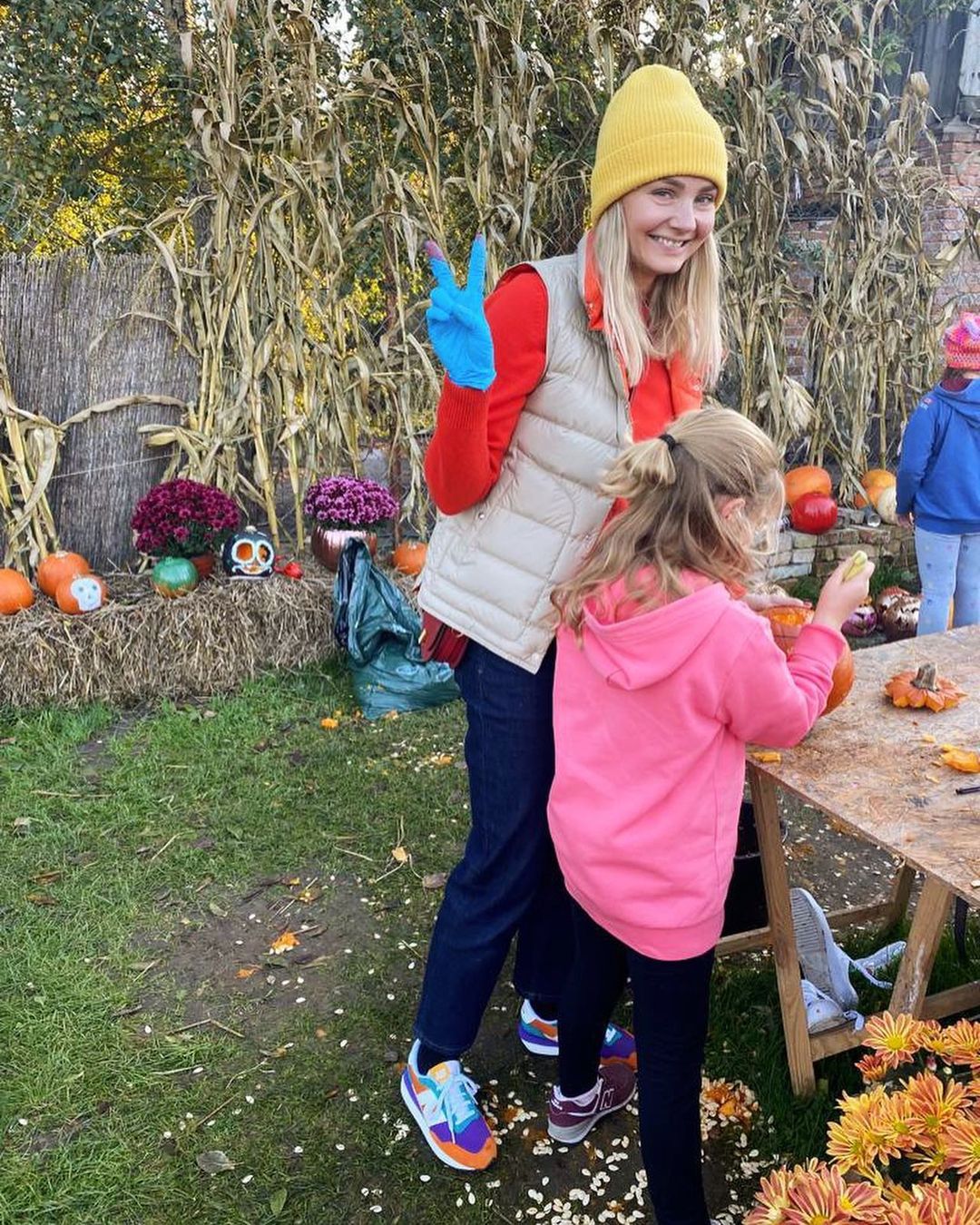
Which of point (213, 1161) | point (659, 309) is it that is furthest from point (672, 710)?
point (213, 1161)

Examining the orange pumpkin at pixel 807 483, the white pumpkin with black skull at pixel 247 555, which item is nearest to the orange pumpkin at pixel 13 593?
the white pumpkin with black skull at pixel 247 555

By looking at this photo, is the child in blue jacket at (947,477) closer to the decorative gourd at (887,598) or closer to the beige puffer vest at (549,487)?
the decorative gourd at (887,598)

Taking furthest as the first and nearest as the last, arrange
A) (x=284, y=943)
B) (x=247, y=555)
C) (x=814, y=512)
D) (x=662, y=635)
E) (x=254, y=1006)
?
(x=814, y=512) → (x=247, y=555) → (x=284, y=943) → (x=254, y=1006) → (x=662, y=635)

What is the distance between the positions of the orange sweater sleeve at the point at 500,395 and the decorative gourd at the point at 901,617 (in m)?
3.88

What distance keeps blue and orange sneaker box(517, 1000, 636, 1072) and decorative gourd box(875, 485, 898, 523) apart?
13.6ft

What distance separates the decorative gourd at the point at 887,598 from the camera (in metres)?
5.07

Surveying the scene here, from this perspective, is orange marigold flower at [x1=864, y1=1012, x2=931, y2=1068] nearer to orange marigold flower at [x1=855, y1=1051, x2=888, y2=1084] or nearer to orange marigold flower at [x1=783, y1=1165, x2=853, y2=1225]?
orange marigold flower at [x1=855, y1=1051, x2=888, y2=1084]

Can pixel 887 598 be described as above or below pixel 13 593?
below

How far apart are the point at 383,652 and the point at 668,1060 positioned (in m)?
2.92

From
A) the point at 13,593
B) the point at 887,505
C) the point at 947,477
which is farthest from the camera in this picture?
the point at 887,505

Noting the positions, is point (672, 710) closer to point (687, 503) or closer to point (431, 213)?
point (687, 503)

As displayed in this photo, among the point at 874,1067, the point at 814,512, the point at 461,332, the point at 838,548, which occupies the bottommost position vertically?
the point at 838,548

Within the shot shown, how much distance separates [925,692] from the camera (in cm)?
197

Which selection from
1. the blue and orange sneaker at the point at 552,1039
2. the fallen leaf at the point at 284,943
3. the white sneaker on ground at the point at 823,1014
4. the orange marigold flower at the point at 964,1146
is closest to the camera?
the orange marigold flower at the point at 964,1146
